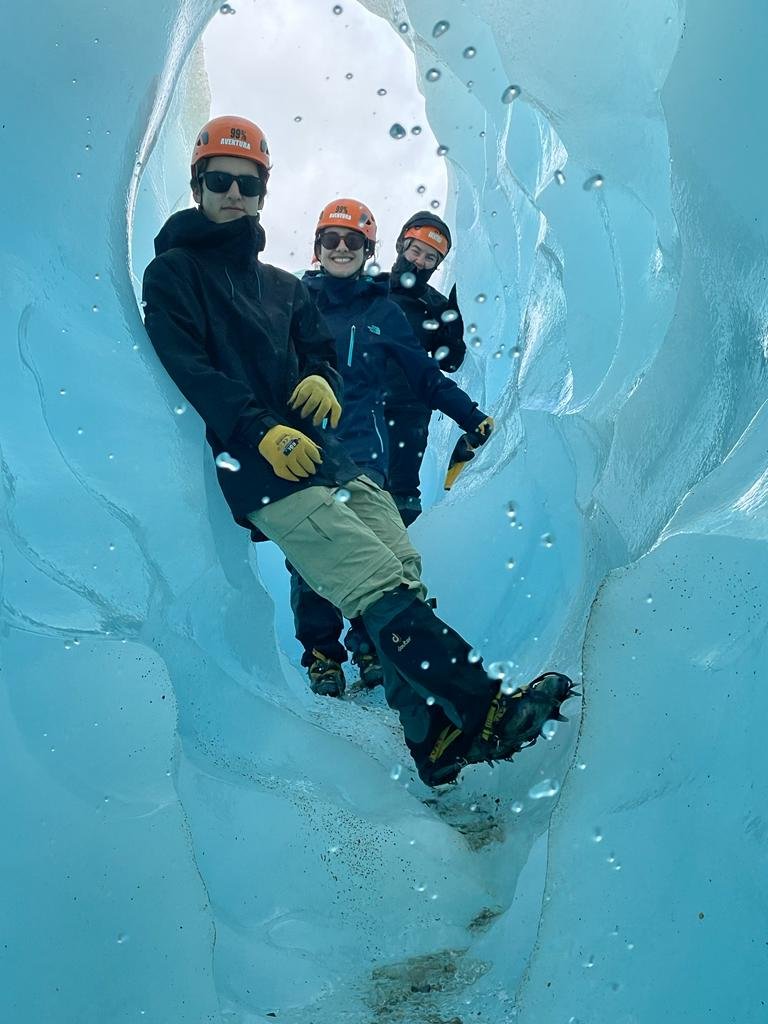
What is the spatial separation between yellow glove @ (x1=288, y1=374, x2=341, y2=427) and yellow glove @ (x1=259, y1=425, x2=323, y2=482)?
0.17 m

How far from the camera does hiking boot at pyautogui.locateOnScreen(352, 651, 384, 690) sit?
11.8 feet

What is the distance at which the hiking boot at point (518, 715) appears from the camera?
2.15 meters

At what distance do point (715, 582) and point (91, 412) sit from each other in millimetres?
1474

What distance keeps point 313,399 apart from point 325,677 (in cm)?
130

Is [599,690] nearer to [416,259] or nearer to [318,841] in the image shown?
[318,841]

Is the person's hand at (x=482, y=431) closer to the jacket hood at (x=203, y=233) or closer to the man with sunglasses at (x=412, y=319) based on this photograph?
the man with sunglasses at (x=412, y=319)

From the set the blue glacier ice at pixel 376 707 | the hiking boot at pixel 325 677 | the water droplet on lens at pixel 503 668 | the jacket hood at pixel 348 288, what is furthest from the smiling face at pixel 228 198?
the water droplet on lens at pixel 503 668

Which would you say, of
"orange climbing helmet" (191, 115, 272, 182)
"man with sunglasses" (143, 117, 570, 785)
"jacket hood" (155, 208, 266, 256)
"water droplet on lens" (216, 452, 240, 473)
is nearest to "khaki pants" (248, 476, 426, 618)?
"man with sunglasses" (143, 117, 570, 785)

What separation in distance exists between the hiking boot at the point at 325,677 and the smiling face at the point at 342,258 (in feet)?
4.16

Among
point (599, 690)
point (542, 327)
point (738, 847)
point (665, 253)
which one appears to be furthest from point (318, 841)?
point (542, 327)

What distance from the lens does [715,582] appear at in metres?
1.88

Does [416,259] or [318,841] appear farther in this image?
[416,259]

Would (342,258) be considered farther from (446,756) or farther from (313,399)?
(446,756)

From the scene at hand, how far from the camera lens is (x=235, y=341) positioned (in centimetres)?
234
